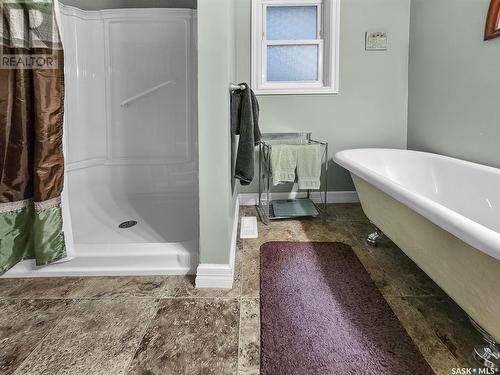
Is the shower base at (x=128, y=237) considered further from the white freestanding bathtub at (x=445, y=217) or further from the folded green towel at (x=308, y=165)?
the white freestanding bathtub at (x=445, y=217)

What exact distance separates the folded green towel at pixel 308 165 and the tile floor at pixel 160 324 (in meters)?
0.93

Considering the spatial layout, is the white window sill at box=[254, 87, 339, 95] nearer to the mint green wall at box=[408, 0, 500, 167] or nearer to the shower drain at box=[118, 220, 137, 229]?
the mint green wall at box=[408, 0, 500, 167]

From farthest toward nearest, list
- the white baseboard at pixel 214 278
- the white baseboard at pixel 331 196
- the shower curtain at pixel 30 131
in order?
the white baseboard at pixel 331 196 < the white baseboard at pixel 214 278 < the shower curtain at pixel 30 131

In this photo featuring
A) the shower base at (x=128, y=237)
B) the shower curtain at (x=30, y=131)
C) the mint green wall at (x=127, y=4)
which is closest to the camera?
the shower curtain at (x=30, y=131)

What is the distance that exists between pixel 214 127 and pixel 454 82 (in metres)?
1.87

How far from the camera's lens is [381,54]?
2830 mm

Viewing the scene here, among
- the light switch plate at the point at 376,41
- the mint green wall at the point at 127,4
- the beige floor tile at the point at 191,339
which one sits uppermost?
the mint green wall at the point at 127,4

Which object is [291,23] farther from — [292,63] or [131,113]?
[131,113]

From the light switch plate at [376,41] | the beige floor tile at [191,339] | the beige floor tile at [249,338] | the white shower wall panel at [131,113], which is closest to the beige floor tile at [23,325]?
the beige floor tile at [191,339]

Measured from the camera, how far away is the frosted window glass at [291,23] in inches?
114

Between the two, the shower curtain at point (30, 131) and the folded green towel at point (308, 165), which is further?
the folded green towel at point (308, 165)

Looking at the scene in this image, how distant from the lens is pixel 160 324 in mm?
1249

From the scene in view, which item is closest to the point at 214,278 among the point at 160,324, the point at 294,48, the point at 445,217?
the point at 160,324

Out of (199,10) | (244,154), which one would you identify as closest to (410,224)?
(244,154)
